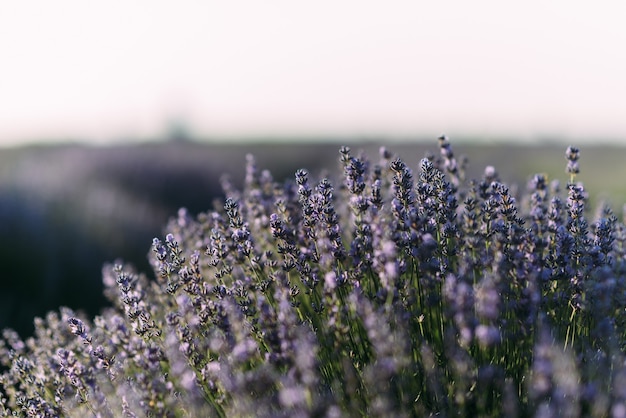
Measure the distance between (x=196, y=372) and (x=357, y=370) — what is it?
1.87 ft

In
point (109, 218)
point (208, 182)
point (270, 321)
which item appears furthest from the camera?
point (208, 182)

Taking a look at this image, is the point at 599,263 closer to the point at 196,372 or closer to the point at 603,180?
the point at 196,372

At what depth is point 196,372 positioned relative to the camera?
2588mm

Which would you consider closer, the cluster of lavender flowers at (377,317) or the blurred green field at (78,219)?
the cluster of lavender flowers at (377,317)

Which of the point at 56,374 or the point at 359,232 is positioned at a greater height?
the point at 359,232

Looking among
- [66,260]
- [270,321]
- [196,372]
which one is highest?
[270,321]

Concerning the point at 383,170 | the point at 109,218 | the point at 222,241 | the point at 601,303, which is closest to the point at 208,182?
the point at 109,218

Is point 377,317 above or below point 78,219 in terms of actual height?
above

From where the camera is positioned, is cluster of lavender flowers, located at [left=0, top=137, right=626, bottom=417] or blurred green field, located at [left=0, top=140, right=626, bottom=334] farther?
blurred green field, located at [left=0, top=140, right=626, bottom=334]

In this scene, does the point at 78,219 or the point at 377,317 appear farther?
the point at 78,219

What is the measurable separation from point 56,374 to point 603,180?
14908 mm

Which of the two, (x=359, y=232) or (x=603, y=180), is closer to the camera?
(x=359, y=232)

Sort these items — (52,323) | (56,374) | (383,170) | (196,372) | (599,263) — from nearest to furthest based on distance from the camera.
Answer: (196,372), (599,263), (56,374), (52,323), (383,170)

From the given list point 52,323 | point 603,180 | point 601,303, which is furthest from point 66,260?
point 603,180
